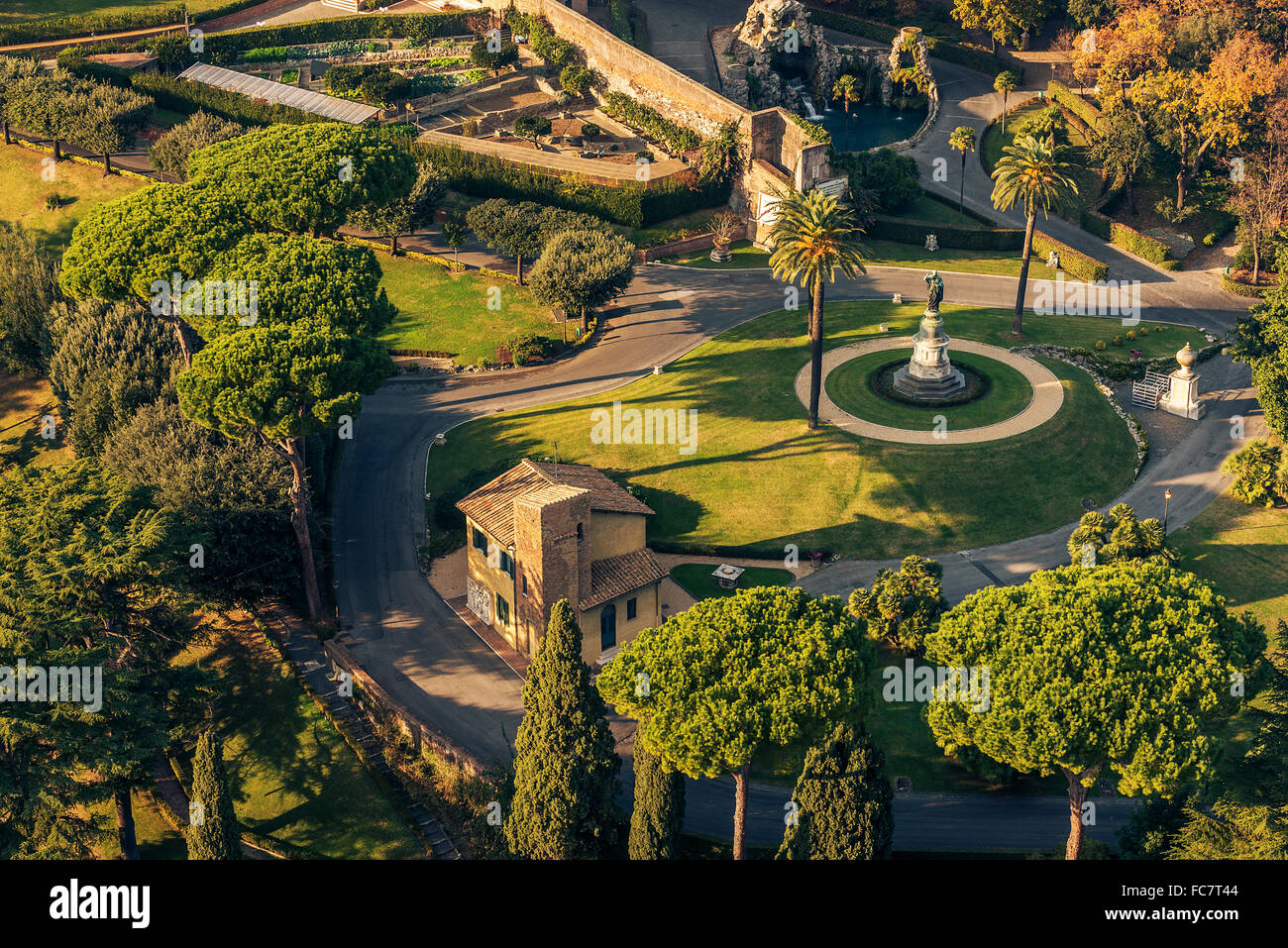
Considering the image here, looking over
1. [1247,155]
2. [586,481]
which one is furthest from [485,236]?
[1247,155]

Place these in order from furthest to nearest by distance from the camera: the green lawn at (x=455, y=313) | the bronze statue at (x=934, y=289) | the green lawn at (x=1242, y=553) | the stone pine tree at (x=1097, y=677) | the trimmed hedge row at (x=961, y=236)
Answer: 1. the trimmed hedge row at (x=961, y=236)
2. the green lawn at (x=455, y=313)
3. the bronze statue at (x=934, y=289)
4. the green lawn at (x=1242, y=553)
5. the stone pine tree at (x=1097, y=677)

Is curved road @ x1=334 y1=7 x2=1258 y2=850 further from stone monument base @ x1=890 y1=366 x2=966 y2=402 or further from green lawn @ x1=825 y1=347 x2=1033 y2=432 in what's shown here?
stone monument base @ x1=890 y1=366 x2=966 y2=402

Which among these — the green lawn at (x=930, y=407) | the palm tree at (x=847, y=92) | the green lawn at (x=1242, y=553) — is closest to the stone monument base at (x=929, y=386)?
the green lawn at (x=930, y=407)

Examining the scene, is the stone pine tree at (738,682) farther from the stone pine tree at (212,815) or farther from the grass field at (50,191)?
the grass field at (50,191)

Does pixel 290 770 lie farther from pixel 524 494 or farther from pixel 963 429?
pixel 963 429

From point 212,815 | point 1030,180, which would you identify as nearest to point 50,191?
point 212,815

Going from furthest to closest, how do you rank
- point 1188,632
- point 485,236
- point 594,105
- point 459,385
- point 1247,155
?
point 594,105, point 1247,155, point 485,236, point 459,385, point 1188,632

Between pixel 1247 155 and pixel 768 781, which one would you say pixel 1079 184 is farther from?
pixel 768 781
